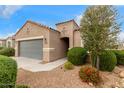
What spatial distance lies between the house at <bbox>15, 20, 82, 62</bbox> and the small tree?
15.3 ft

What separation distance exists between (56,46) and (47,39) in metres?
1.69

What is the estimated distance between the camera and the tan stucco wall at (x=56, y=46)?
47.6 feet

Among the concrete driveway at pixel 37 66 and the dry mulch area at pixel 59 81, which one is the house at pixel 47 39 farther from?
the dry mulch area at pixel 59 81

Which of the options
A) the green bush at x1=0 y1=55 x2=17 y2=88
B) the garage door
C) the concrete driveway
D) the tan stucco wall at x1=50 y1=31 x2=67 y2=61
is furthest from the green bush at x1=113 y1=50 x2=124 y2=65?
the green bush at x1=0 y1=55 x2=17 y2=88

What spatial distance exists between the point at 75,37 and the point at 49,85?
8.39 metres

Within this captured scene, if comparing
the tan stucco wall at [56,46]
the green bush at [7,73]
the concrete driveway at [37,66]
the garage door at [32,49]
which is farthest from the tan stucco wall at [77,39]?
the green bush at [7,73]

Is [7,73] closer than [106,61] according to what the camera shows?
Yes

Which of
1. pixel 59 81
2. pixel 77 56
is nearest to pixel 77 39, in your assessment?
pixel 77 56

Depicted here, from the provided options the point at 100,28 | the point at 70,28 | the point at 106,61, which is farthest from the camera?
the point at 70,28

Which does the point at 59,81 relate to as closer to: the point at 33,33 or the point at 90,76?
the point at 90,76

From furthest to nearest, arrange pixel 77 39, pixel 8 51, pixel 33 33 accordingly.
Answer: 1. pixel 8 51
2. pixel 33 33
3. pixel 77 39

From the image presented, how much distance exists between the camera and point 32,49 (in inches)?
632

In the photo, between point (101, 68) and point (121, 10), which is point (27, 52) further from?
point (121, 10)

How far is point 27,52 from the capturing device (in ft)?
54.7
